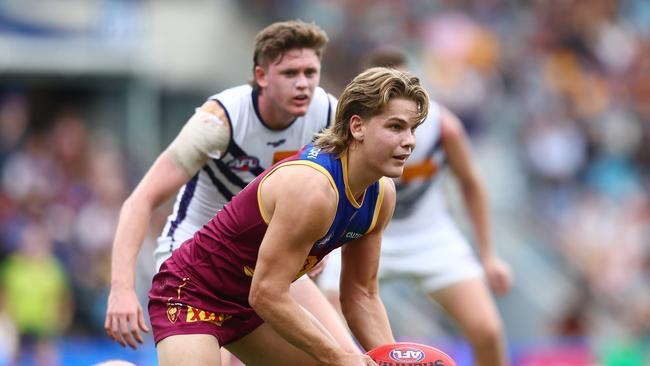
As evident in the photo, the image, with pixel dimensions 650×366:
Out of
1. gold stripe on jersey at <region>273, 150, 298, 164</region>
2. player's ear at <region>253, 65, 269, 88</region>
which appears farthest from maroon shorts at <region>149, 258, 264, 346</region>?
player's ear at <region>253, 65, 269, 88</region>

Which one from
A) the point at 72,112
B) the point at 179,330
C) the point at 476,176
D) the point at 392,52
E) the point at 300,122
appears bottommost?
the point at 179,330

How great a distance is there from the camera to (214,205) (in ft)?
22.5

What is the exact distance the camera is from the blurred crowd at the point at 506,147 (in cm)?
1385

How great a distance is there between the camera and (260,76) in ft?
21.6

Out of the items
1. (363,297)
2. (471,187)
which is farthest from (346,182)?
(471,187)

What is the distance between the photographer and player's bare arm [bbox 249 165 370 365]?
5250 millimetres

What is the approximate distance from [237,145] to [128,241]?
2.77 feet

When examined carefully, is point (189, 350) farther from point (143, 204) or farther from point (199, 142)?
point (199, 142)

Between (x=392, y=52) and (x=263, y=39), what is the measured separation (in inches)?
80.5

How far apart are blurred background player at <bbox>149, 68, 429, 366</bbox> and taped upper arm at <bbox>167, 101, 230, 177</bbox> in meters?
0.56

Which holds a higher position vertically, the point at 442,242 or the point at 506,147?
the point at 506,147

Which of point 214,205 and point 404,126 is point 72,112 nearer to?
point 214,205

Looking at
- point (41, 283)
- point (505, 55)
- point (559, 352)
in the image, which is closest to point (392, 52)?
point (559, 352)

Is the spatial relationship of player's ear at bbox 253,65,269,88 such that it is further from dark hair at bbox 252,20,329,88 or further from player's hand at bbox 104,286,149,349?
player's hand at bbox 104,286,149,349
